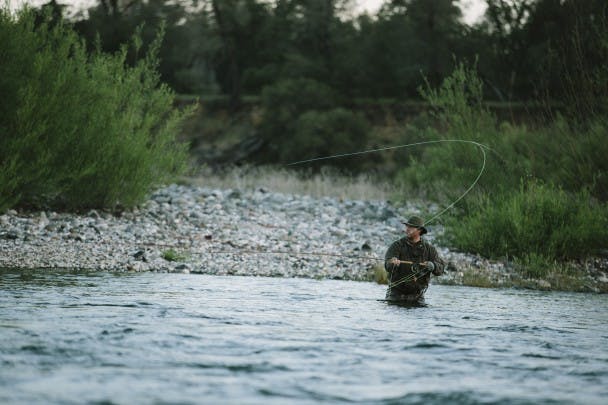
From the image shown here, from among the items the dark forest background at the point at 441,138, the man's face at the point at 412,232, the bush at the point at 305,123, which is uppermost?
the bush at the point at 305,123

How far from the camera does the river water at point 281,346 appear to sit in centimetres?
562

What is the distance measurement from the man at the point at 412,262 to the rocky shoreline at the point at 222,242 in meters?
2.60

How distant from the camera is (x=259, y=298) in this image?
32.1ft

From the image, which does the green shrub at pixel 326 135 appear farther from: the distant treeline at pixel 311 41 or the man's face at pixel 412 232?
the man's face at pixel 412 232

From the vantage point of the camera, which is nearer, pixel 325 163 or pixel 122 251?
pixel 122 251

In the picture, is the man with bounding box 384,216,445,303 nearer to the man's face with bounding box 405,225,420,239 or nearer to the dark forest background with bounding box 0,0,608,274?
the man's face with bounding box 405,225,420,239

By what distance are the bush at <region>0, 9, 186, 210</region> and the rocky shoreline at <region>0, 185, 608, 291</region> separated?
597 millimetres

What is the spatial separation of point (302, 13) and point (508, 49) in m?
15.8

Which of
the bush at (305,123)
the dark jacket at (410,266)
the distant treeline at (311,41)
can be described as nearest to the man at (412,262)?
the dark jacket at (410,266)

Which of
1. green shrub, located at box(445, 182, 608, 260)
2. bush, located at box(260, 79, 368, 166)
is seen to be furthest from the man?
bush, located at box(260, 79, 368, 166)

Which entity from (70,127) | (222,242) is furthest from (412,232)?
(70,127)

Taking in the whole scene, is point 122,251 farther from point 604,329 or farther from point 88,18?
point 88,18

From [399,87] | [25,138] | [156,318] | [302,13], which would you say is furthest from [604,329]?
[302,13]

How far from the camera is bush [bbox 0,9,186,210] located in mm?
13789
